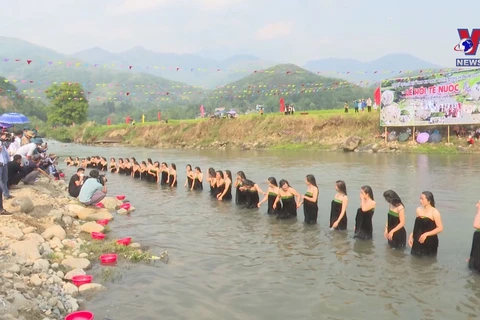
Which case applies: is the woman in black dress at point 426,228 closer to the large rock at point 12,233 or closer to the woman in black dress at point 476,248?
the woman in black dress at point 476,248

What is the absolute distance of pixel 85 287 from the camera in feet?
22.7

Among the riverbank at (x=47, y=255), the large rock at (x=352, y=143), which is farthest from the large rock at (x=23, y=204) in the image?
the large rock at (x=352, y=143)

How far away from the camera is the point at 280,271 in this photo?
795cm

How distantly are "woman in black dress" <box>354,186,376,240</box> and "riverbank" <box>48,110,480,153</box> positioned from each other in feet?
74.2

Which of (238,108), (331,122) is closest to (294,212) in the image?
(331,122)

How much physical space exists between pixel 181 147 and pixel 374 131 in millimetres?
22329

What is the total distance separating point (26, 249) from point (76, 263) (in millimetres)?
873

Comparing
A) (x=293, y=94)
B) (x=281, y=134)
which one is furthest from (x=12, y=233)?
(x=293, y=94)

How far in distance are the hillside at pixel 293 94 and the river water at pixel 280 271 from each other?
45.5 metres

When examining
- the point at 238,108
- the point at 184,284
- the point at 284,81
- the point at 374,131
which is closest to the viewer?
the point at 184,284

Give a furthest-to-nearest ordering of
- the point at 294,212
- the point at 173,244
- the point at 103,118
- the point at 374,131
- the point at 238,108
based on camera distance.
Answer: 1. the point at 103,118
2. the point at 238,108
3. the point at 374,131
4. the point at 294,212
5. the point at 173,244

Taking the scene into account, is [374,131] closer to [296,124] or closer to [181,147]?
[296,124]

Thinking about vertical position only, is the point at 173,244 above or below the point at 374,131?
below

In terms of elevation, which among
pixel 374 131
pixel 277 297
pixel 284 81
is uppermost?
pixel 284 81
